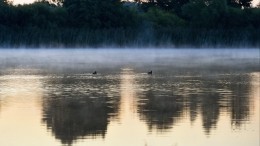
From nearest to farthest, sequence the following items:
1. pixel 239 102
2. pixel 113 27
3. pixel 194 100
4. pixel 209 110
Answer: pixel 209 110
pixel 239 102
pixel 194 100
pixel 113 27

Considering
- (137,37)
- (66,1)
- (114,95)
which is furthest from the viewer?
(66,1)

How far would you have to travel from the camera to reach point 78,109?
13586mm

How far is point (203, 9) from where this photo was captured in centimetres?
7044

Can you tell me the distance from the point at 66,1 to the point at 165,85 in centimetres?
5019

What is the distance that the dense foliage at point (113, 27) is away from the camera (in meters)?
61.4

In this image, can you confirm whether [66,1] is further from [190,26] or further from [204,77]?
[204,77]

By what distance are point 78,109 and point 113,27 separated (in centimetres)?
5136

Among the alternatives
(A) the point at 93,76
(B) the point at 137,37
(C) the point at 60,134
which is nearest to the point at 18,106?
(C) the point at 60,134

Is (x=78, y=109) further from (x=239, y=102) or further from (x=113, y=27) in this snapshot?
(x=113, y=27)

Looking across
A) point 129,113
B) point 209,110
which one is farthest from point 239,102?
point 129,113

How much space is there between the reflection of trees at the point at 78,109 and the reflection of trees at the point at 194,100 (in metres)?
0.72

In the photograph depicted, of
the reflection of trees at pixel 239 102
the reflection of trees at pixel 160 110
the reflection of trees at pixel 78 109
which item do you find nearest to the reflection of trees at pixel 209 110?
the reflection of trees at pixel 239 102

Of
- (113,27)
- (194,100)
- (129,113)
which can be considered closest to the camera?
(129,113)

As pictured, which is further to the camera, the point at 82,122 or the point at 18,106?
the point at 18,106
